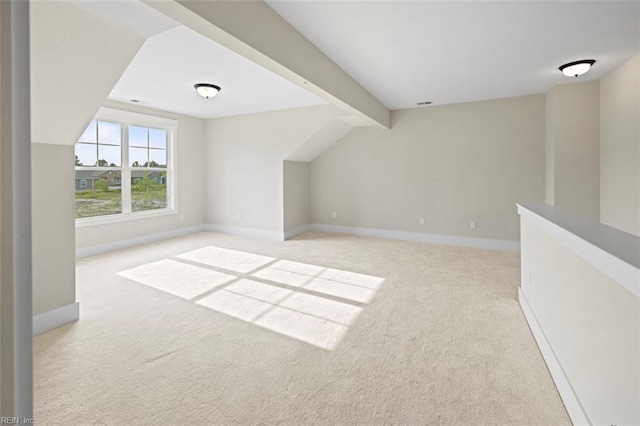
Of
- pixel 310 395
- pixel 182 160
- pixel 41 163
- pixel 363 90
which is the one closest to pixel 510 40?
pixel 363 90

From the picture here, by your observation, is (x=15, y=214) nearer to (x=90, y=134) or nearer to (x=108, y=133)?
(x=90, y=134)

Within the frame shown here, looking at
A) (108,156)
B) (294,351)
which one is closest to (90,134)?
(108,156)

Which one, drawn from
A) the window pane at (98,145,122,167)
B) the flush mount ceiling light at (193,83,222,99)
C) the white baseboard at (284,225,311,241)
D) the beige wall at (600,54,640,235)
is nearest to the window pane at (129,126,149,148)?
the window pane at (98,145,122,167)

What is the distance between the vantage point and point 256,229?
6.51 meters

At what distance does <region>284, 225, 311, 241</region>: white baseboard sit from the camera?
247 inches

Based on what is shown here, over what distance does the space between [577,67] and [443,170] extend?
243 centimetres

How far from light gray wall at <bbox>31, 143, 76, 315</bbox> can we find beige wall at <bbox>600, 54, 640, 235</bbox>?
5.69 m

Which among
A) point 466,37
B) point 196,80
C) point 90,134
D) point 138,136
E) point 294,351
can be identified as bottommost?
point 294,351

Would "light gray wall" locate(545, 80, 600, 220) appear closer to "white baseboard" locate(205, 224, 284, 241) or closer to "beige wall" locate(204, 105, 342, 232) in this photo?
"beige wall" locate(204, 105, 342, 232)

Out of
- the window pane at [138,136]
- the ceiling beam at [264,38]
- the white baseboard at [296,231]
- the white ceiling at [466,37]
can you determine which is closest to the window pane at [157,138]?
the window pane at [138,136]

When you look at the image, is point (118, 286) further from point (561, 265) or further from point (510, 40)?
point (510, 40)

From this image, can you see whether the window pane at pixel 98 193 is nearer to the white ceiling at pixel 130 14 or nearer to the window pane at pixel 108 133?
the window pane at pixel 108 133

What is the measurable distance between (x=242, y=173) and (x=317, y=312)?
4.40 m

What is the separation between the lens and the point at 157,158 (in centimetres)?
615
